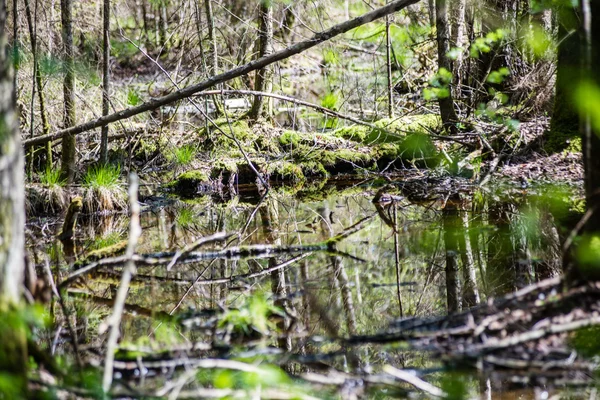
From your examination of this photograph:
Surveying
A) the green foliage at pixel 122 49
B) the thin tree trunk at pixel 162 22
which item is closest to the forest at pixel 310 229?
the thin tree trunk at pixel 162 22

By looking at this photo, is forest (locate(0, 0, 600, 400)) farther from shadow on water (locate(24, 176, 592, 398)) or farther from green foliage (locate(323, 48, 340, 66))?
green foliage (locate(323, 48, 340, 66))

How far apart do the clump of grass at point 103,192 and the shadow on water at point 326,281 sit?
0.38m

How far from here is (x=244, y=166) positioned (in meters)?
11.0

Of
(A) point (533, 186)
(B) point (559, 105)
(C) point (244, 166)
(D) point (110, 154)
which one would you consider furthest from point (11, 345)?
(D) point (110, 154)

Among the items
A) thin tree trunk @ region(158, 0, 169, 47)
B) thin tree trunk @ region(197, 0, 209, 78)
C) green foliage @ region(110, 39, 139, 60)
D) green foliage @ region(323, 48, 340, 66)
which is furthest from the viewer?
green foliage @ region(110, 39, 139, 60)

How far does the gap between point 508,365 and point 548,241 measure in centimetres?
329

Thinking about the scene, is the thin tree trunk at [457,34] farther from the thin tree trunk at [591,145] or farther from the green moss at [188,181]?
the thin tree trunk at [591,145]

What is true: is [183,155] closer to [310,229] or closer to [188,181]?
[188,181]

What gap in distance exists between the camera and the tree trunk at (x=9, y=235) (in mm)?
2105

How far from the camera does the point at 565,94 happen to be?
8.49m

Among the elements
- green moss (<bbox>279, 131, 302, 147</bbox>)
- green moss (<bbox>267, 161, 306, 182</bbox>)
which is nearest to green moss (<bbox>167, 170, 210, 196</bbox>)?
green moss (<bbox>267, 161, 306, 182</bbox>)

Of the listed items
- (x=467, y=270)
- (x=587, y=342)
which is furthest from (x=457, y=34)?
(x=587, y=342)

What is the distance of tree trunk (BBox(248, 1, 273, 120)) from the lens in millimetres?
11625

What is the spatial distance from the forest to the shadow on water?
26mm
